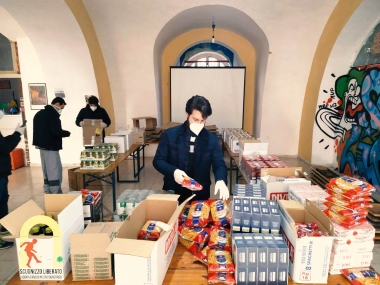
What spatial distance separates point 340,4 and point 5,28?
7.23 m

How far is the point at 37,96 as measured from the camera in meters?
6.64

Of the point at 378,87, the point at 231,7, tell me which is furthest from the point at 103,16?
the point at 378,87

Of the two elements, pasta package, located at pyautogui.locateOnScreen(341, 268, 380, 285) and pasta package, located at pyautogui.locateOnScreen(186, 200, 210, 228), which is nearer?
pasta package, located at pyautogui.locateOnScreen(341, 268, 380, 285)

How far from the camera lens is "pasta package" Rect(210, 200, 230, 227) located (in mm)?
1807

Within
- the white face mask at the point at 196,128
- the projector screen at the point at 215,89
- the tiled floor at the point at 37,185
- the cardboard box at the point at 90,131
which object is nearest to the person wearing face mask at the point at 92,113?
the cardboard box at the point at 90,131

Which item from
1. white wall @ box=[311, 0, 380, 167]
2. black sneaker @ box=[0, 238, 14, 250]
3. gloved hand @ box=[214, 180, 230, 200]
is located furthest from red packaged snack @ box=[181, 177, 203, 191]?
white wall @ box=[311, 0, 380, 167]

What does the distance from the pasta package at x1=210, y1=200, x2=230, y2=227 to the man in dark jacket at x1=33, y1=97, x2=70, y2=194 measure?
331cm

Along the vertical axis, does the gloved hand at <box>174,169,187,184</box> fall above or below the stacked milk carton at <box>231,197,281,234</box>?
above

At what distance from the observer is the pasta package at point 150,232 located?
161 cm

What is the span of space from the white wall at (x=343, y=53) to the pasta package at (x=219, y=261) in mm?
5502

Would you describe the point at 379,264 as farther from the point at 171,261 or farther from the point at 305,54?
the point at 305,54

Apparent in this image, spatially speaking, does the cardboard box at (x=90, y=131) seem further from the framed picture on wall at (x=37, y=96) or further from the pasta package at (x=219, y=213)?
the pasta package at (x=219, y=213)

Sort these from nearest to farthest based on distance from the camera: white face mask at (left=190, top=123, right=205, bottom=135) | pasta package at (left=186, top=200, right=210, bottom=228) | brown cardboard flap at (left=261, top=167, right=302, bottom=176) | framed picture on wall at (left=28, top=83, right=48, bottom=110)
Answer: pasta package at (left=186, top=200, right=210, bottom=228) < white face mask at (left=190, top=123, right=205, bottom=135) < brown cardboard flap at (left=261, top=167, right=302, bottom=176) < framed picture on wall at (left=28, top=83, right=48, bottom=110)

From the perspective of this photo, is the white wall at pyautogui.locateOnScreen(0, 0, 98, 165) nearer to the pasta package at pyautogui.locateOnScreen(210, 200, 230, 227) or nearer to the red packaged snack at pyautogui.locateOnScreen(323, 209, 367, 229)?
the pasta package at pyautogui.locateOnScreen(210, 200, 230, 227)
